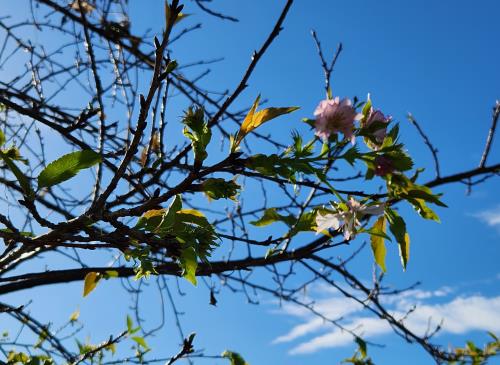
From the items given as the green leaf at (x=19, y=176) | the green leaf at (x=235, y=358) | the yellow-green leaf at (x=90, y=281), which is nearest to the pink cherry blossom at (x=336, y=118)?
the green leaf at (x=19, y=176)

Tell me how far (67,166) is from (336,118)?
16.7 inches

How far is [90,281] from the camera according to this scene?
1384mm

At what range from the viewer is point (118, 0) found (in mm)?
2271

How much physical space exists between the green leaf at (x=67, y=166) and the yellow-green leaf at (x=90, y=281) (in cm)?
64

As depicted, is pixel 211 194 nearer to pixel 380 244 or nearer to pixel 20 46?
pixel 380 244

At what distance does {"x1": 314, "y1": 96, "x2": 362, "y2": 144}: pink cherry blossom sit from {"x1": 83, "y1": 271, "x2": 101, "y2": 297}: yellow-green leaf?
2.48ft

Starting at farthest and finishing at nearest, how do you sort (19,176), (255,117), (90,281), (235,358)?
(235,358)
(90,281)
(255,117)
(19,176)

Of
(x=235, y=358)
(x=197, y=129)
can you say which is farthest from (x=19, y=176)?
(x=235, y=358)

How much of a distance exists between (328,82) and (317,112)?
103 centimetres

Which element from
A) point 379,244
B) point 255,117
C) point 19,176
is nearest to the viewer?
point 19,176

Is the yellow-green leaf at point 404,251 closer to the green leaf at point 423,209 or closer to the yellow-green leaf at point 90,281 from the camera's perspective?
the green leaf at point 423,209

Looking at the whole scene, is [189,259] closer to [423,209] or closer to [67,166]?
[67,166]

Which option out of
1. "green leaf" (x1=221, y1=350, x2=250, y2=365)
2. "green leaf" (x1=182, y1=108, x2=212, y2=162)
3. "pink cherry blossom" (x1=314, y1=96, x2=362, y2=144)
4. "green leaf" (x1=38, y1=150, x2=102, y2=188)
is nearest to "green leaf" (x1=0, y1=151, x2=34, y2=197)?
"green leaf" (x1=38, y1=150, x2=102, y2=188)

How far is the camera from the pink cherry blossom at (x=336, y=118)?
910mm
